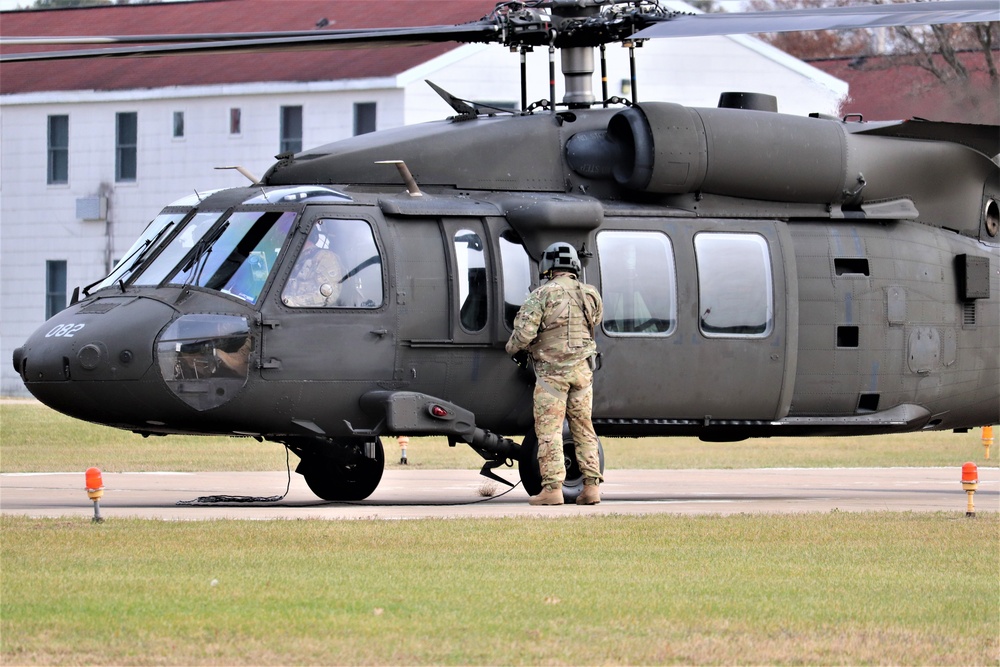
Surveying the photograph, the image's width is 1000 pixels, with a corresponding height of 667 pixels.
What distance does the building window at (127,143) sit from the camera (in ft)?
137

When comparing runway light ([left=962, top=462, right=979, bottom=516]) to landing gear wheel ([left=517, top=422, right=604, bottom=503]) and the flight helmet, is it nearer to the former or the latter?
landing gear wheel ([left=517, top=422, right=604, bottom=503])

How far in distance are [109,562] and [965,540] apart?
5626 mm

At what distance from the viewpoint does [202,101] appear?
40.8m

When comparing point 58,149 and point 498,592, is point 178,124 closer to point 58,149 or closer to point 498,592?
point 58,149

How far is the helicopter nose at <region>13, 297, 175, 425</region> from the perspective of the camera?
1323 centimetres

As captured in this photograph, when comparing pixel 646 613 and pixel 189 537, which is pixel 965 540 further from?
pixel 189 537

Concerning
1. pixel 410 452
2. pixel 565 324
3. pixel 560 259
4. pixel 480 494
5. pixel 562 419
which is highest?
pixel 560 259

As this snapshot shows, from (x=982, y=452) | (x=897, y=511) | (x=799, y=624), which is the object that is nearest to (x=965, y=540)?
(x=897, y=511)

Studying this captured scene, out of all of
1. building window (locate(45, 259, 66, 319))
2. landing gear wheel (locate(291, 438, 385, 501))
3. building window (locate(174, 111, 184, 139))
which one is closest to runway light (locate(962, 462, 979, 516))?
landing gear wheel (locate(291, 438, 385, 501))

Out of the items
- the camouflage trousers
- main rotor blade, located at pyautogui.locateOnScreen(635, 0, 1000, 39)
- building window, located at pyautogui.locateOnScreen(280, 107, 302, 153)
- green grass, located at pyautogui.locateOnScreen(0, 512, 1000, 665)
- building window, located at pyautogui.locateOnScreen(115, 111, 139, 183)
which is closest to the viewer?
green grass, located at pyautogui.locateOnScreen(0, 512, 1000, 665)

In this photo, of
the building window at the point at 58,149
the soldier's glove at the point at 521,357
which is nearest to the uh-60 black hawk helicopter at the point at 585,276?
the soldier's glove at the point at 521,357

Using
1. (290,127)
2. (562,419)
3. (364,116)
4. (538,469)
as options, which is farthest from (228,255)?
(290,127)

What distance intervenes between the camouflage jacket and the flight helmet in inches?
3.3

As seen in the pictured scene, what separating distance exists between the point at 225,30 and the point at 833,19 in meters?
31.7
